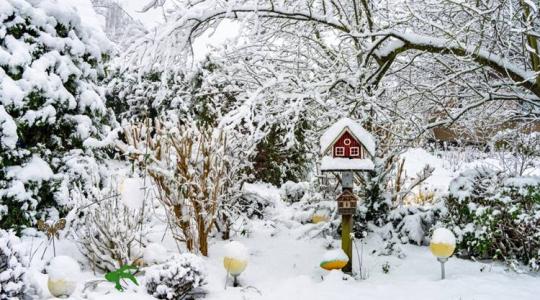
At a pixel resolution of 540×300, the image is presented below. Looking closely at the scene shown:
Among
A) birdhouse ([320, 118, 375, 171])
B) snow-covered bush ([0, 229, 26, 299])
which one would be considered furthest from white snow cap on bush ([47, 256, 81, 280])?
birdhouse ([320, 118, 375, 171])

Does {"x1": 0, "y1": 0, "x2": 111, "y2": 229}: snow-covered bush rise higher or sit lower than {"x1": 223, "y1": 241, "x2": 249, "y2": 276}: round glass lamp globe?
higher

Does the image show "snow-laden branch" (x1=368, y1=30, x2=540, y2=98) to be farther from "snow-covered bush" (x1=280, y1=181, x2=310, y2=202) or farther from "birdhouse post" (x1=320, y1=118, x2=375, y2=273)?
"snow-covered bush" (x1=280, y1=181, x2=310, y2=202)

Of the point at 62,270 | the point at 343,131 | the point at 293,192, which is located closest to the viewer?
the point at 62,270

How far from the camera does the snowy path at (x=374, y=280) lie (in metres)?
4.08

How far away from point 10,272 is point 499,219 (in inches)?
172

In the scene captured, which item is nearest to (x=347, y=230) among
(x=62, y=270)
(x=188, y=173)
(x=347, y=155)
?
(x=347, y=155)

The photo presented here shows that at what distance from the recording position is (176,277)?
382cm

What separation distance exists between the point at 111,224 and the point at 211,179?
3.64 ft

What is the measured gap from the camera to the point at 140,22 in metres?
3.87

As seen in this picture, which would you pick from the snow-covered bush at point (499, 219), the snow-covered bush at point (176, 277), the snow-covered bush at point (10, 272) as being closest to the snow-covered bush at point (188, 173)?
the snow-covered bush at point (176, 277)

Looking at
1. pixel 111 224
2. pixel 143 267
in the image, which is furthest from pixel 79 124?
pixel 143 267

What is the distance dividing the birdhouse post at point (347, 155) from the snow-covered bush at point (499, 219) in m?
1.35

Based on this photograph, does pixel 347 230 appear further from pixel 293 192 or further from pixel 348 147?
pixel 293 192

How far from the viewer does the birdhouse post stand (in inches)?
181
